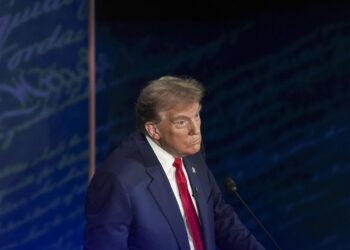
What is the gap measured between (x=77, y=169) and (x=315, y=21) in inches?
53.6

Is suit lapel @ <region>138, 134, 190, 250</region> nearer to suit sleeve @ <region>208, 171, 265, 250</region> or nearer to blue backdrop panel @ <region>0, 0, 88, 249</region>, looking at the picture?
suit sleeve @ <region>208, 171, 265, 250</region>

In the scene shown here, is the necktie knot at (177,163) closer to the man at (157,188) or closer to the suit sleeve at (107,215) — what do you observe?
the man at (157,188)

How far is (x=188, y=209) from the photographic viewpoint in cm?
194

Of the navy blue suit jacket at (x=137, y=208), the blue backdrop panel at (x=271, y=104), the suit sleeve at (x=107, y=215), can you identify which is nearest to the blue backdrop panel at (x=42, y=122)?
the blue backdrop panel at (x=271, y=104)

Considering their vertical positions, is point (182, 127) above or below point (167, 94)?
below

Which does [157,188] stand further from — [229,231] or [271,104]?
[271,104]

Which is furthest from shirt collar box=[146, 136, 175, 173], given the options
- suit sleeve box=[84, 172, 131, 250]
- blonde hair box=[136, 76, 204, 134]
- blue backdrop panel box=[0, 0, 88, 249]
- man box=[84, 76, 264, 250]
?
blue backdrop panel box=[0, 0, 88, 249]

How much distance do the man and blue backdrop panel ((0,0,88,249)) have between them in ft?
3.39

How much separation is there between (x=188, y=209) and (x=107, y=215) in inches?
11.5

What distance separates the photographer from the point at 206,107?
3.21 m

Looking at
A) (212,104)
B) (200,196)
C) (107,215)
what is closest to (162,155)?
(200,196)

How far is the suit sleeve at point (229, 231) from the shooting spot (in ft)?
6.61

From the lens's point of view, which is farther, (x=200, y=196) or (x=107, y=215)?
(x=200, y=196)

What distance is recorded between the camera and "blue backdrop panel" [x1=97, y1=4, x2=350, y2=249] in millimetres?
3115
